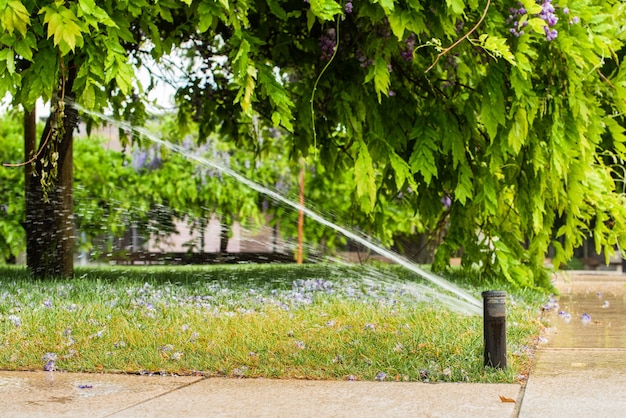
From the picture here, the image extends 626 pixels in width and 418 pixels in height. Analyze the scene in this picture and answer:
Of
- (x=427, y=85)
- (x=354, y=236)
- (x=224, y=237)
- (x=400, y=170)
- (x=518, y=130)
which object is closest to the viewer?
(x=518, y=130)

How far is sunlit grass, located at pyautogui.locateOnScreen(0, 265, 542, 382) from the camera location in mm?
5000

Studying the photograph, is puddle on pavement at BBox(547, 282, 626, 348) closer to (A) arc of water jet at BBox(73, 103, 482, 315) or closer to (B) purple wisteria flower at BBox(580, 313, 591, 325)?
(B) purple wisteria flower at BBox(580, 313, 591, 325)

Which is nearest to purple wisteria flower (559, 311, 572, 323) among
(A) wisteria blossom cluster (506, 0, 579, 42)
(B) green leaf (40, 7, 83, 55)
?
(A) wisteria blossom cluster (506, 0, 579, 42)

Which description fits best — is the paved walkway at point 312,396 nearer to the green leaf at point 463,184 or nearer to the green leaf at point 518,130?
the green leaf at point 518,130

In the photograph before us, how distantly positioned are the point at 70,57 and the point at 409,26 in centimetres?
259

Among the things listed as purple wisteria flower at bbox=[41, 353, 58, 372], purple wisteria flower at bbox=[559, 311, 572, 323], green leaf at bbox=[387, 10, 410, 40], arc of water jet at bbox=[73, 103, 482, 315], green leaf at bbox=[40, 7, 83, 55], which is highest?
green leaf at bbox=[387, 10, 410, 40]

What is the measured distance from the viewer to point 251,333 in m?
5.82

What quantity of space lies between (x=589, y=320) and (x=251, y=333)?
332cm

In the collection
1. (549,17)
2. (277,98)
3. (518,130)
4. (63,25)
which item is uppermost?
(549,17)

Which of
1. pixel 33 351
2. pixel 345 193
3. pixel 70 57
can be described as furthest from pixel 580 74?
pixel 345 193

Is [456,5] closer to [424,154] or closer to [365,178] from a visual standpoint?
[365,178]

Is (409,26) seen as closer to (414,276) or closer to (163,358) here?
(163,358)

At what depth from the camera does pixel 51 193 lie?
10664mm

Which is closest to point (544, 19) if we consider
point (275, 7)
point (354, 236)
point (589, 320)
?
point (275, 7)
